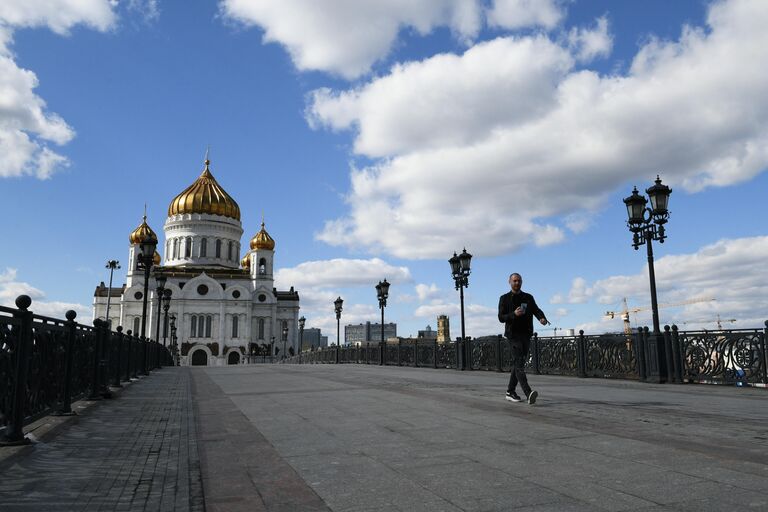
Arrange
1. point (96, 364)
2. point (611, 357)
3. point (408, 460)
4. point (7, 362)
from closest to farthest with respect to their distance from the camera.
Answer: point (408, 460) < point (7, 362) < point (96, 364) < point (611, 357)

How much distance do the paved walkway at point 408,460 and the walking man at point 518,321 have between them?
1.65 feet

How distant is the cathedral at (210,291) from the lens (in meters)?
82.1

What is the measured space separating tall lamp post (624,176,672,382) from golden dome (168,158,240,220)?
78.8 meters

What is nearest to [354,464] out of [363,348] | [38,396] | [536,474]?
[536,474]

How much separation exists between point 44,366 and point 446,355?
61.5 feet

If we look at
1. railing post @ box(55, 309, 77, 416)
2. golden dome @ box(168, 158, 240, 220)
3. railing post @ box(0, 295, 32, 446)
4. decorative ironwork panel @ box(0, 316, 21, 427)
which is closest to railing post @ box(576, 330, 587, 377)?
railing post @ box(55, 309, 77, 416)

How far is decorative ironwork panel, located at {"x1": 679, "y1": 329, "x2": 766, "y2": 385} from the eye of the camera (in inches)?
465

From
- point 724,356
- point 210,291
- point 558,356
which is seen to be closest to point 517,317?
point 724,356

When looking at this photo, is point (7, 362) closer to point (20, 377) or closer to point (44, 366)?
point (20, 377)

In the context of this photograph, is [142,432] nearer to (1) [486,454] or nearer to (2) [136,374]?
(1) [486,454]

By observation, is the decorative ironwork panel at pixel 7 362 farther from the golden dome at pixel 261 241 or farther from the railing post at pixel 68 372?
the golden dome at pixel 261 241

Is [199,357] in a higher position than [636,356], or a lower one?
lower

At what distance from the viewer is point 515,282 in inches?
336

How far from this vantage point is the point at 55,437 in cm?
596
